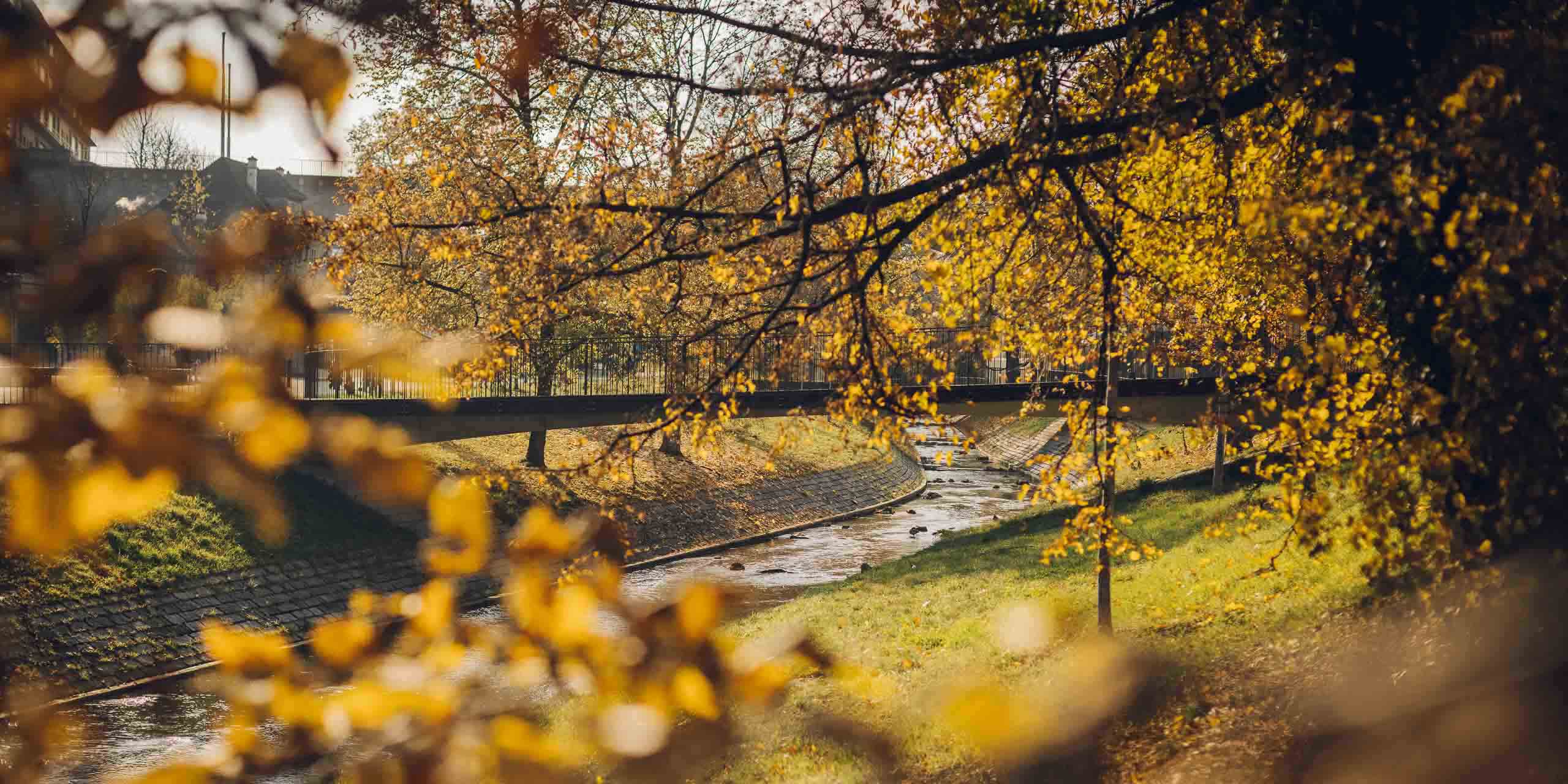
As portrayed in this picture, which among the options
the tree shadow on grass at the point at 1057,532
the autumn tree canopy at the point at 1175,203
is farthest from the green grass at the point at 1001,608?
the autumn tree canopy at the point at 1175,203

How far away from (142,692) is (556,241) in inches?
403

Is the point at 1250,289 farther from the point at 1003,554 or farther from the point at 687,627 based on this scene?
the point at 687,627

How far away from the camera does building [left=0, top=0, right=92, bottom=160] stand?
4.14 feet

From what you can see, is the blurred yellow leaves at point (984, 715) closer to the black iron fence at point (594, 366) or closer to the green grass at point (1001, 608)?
the black iron fence at point (594, 366)

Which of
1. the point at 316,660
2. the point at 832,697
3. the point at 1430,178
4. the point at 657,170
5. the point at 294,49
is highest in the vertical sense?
the point at 657,170

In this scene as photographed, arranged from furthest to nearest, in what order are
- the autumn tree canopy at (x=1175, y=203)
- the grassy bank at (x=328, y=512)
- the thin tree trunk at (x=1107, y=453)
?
the grassy bank at (x=328, y=512), the thin tree trunk at (x=1107, y=453), the autumn tree canopy at (x=1175, y=203)

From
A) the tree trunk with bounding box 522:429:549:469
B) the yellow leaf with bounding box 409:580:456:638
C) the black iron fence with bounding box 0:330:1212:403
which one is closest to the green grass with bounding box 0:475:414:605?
the black iron fence with bounding box 0:330:1212:403

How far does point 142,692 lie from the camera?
14992 millimetres

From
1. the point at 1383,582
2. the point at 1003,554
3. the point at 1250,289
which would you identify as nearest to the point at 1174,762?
the point at 1383,582

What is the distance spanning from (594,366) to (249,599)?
10861mm

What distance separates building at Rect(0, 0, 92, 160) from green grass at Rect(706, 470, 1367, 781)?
4216 millimetres

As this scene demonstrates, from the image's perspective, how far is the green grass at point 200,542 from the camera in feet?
→ 53.0

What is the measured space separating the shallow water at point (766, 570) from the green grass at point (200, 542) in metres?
1.95

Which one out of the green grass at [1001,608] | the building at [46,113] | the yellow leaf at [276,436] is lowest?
the green grass at [1001,608]
